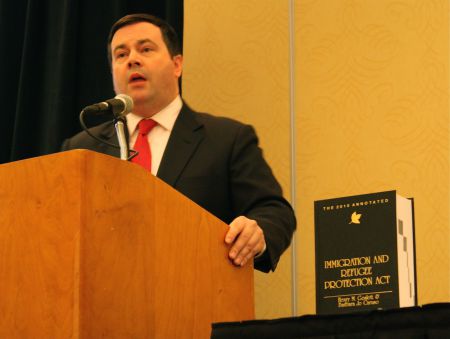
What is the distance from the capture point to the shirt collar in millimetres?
2814

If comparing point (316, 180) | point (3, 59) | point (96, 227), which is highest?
point (3, 59)

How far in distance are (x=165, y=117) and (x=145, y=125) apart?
104mm

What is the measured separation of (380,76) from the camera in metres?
3.60

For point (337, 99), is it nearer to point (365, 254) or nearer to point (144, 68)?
point (144, 68)

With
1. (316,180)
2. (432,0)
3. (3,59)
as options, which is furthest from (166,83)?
(3,59)

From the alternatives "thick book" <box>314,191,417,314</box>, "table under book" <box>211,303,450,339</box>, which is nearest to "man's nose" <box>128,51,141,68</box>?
"thick book" <box>314,191,417,314</box>

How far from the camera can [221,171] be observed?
2701mm

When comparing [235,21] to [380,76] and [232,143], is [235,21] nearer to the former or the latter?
[380,76]

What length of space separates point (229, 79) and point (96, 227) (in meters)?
2.35

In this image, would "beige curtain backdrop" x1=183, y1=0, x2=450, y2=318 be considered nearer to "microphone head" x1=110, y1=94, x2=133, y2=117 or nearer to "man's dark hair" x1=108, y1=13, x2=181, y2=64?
"man's dark hair" x1=108, y1=13, x2=181, y2=64

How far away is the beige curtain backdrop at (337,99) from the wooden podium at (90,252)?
168 centimetres

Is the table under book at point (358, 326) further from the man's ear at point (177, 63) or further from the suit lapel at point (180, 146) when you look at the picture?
the man's ear at point (177, 63)

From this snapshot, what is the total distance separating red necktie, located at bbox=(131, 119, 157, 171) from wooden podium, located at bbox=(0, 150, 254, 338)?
26.5 inches

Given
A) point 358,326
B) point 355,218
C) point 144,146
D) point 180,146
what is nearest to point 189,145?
point 180,146
